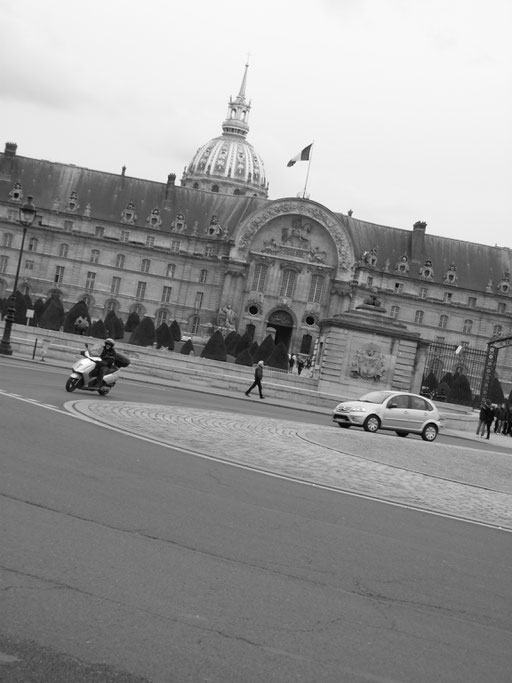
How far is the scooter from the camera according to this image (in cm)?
2394

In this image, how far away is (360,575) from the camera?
850 cm

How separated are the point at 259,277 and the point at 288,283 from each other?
8.96ft

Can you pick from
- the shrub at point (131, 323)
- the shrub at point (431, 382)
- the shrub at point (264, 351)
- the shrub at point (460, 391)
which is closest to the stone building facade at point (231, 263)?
the shrub at point (131, 323)

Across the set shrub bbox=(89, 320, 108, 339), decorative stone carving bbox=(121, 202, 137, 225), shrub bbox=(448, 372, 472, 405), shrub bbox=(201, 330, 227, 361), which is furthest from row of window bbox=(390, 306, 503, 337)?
shrub bbox=(448, 372, 472, 405)

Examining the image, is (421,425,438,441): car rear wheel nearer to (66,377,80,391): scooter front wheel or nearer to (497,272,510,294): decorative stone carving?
(66,377,80,391): scooter front wheel

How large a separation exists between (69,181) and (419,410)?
259 ft

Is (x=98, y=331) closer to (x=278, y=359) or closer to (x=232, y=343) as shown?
(x=278, y=359)

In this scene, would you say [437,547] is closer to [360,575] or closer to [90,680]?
[360,575]

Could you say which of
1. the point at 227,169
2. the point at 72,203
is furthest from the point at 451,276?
the point at 227,169

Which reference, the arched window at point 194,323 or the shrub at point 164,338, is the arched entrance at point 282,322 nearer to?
the arched window at point 194,323

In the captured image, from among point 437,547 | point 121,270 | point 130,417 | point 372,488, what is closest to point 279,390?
point 130,417

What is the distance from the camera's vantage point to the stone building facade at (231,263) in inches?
3925

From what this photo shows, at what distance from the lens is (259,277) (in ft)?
329

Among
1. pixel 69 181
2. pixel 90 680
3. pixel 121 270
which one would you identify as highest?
pixel 69 181
